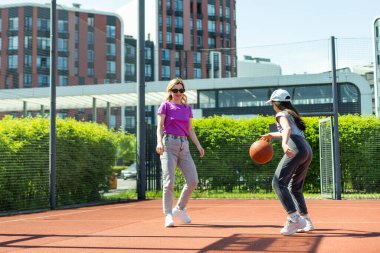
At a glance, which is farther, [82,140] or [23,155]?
[82,140]

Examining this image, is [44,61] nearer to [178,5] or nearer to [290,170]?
[290,170]

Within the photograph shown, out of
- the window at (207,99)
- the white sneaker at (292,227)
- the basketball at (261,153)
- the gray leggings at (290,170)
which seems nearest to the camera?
the white sneaker at (292,227)

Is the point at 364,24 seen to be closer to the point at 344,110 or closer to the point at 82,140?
the point at 344,110

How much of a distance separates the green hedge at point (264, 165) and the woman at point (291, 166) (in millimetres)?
9023

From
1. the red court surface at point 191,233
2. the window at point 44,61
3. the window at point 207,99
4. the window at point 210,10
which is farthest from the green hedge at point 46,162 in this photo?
the window at point 210,10

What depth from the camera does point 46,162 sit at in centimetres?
1114

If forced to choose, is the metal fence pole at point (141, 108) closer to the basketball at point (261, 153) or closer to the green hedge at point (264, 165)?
the green hedge at point (264, 165)

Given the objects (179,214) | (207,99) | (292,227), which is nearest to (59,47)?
(207,99)

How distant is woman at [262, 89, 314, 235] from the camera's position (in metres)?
6.03

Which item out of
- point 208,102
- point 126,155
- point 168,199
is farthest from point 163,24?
point 168,199

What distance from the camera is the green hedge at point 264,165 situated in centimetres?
1516

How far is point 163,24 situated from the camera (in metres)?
83.9

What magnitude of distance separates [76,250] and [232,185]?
10.6 meters

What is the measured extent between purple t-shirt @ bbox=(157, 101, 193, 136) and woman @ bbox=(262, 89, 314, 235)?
1.29 metres
